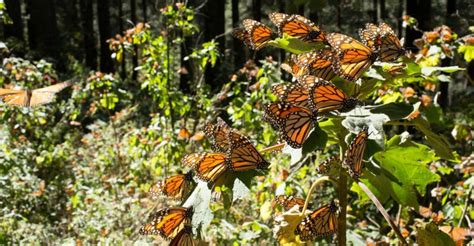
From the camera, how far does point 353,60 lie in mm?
1156

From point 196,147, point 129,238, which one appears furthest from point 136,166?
point 129,238

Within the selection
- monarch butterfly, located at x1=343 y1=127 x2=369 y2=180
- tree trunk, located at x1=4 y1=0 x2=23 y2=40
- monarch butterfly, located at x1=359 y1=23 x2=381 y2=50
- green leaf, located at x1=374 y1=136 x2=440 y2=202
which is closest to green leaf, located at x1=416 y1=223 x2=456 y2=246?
green leaf, located at x1=374 y1=136 x2=440 y2=202

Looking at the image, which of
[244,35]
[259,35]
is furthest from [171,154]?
[259,35]

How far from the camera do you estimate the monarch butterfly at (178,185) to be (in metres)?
1.37

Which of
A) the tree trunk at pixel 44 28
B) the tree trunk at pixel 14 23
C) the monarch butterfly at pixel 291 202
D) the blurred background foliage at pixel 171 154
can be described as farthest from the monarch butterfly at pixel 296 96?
the tree trunk at pixel 14 23

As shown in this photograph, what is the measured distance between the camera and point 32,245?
15.5ft

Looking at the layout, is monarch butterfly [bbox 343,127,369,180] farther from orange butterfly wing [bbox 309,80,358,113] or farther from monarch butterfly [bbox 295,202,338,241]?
monarch butterfly [bbox 295,202,338,241]

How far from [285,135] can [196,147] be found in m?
5.18

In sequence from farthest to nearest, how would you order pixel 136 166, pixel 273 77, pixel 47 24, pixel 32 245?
pixel 47 24, pixel 136 166, pixel 273 77, pixel 32 245

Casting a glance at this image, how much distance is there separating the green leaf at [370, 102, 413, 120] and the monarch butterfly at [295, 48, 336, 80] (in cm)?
15

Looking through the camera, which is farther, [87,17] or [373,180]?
[87,17]

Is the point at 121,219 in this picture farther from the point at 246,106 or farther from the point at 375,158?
the point at 375,158

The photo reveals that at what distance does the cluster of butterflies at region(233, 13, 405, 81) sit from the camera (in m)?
1.17

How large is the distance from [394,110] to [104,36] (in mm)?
20514
